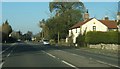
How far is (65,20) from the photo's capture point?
343 ft

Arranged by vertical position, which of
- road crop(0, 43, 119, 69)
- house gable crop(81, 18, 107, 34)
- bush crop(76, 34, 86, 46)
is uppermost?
house gable crop(81, 18, 107, 34)

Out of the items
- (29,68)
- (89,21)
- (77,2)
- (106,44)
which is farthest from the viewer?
(77,2)

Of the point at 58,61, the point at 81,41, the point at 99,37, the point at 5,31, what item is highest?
the point at 5,31

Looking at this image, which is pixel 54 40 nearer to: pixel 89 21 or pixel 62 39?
pixel 62 39

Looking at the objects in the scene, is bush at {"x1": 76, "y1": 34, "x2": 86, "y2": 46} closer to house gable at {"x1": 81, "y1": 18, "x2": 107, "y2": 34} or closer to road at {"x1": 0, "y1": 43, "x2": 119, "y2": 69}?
house gable at {"x1": 81, "y1": 18, "x2": 107, "y2": 34}

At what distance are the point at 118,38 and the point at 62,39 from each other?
45268 mm

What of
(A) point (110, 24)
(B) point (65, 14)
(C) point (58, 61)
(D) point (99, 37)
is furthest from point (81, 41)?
(C) point (58, 61)

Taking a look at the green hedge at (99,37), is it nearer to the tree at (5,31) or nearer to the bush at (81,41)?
the bush at (81,41)

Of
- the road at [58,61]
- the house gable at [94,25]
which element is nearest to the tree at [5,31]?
the house gable at [94,25]

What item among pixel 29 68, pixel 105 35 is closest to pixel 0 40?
pixel 105 35

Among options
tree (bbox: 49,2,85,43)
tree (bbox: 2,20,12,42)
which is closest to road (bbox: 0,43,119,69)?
tree (bbox: 49,2,85,43)

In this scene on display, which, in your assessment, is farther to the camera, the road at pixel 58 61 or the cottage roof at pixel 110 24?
the cottage roof at pixel 110 24

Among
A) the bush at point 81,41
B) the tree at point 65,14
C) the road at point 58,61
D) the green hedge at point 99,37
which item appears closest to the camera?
the road at point 58,61

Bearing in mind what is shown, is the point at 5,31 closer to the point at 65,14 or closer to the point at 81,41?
the point at 65,14
